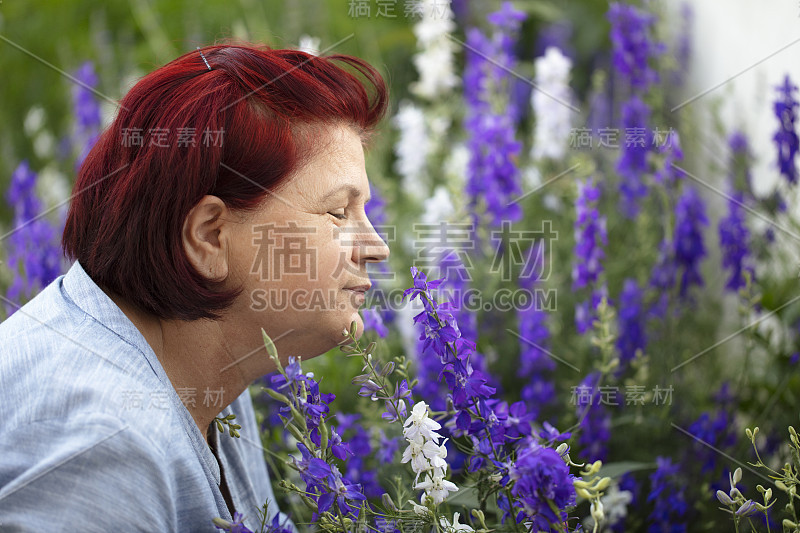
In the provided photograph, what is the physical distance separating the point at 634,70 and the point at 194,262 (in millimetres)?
→ 1654

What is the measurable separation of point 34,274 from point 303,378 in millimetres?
1226

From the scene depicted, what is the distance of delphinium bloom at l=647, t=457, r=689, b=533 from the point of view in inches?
58.3

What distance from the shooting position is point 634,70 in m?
2.28

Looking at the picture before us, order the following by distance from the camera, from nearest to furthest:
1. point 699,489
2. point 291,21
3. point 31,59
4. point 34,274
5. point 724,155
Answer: point 699,489
point 34,274
point 724,155
point 291,21
point 31,59

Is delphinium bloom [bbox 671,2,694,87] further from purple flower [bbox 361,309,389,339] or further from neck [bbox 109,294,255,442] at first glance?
neck [bbox 109,294,255,442]

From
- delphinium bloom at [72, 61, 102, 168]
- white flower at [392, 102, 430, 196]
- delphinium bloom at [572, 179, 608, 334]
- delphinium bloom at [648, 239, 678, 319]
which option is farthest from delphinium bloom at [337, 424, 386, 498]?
delphinium bloom at [72, 61, 102, 168]

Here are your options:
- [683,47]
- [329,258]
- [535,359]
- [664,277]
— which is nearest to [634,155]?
[664,277]

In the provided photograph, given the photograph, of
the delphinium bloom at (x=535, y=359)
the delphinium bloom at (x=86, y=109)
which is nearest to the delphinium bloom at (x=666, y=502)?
the delphinium bloom at (x=535, y=359)

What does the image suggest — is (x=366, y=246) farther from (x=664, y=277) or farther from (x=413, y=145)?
(x=413, y=145)

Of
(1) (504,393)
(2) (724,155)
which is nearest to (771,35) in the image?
(2) (724,155)

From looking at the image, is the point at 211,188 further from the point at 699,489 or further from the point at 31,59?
the point at 31,59

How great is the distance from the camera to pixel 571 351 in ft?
6.98

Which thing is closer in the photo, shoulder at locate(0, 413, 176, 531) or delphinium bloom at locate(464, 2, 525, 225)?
shoulder at locate(0, 413, 176, 531)

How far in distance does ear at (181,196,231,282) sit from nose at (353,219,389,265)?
→ 0.20 meters
